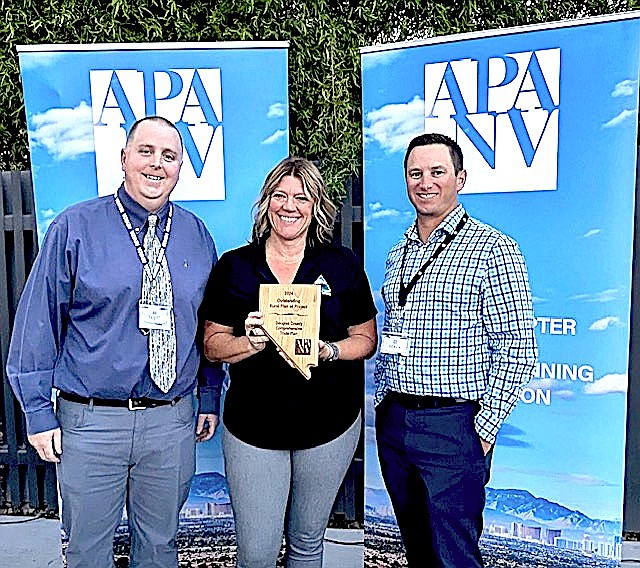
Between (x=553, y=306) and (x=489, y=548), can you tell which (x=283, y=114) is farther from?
(x=489, y=548)

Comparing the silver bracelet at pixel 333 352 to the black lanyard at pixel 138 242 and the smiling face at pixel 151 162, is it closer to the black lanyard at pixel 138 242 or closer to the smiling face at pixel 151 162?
the black lanyard at pixel 138 242

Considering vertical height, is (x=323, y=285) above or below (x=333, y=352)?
above

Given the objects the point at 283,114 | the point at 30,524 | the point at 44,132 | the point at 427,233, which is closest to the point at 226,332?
the point at 427,233

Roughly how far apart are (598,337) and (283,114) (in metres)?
1.66

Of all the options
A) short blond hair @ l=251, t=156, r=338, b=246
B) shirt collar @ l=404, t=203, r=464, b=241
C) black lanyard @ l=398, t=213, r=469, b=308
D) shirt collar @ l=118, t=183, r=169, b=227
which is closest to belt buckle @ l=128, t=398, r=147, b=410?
shirt collar @ l=118, t=183, r=169, b=227

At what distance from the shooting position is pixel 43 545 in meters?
3.67

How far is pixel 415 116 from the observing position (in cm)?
289

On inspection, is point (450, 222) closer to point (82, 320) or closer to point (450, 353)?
point (450, 353)

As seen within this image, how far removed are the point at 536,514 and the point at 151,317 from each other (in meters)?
1.88

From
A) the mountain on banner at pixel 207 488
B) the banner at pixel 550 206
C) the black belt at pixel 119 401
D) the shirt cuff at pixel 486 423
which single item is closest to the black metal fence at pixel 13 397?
the banner at pixel 550 206

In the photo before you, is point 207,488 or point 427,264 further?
point 207,488

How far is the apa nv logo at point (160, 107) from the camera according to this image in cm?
300

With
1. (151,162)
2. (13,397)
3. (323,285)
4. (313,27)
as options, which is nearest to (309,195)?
(323,285)

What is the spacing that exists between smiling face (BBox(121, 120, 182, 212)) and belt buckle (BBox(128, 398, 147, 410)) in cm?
67
